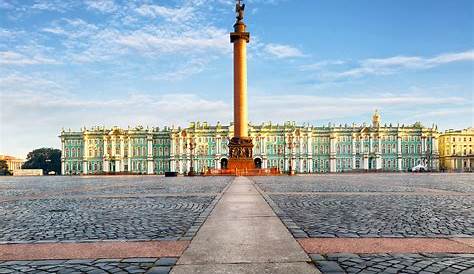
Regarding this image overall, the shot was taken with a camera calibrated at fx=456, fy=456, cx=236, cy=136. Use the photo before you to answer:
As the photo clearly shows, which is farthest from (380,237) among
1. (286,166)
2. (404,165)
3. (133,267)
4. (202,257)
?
(404,165)

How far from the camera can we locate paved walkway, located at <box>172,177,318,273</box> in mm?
5262

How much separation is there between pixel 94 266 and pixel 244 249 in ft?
6.46

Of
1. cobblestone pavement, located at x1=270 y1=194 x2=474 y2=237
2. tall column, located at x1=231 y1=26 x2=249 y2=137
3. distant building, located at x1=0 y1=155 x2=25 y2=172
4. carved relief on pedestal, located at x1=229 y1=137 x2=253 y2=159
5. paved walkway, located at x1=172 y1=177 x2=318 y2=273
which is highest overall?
tall column, located at x1=231 y1=26 x2=249 y2=137

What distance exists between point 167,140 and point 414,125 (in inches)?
2772

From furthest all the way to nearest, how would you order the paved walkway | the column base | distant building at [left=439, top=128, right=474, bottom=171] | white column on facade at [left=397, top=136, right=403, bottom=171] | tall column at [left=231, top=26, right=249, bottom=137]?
1. distant building at [left=439, top=128, right=474, bottom=171]
2. white column on facade at [left=397, top=136, right=403, bottom=171]
3. the column base
4. tall column at [left=231, top=26, right=249, bottom=137]
5. the paved walkway

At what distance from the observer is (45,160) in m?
149

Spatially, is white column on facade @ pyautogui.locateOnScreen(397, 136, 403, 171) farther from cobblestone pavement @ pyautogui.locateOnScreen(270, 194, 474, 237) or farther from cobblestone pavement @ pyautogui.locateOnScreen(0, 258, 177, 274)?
cobblestone pavement @ pyautogui.locateOnScreen(0, 258, 177, 274)

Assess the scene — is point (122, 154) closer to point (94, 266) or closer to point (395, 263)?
point (94, 266)

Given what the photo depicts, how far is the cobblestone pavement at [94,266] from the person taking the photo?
17.6 feet

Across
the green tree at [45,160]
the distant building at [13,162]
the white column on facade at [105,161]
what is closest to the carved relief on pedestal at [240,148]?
the white column on facade at [105,161]

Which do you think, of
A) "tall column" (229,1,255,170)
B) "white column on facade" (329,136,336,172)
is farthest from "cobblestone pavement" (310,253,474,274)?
"white column on facade" (329,136,336,172)

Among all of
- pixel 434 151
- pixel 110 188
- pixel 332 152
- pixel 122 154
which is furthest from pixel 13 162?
pixel 110 188

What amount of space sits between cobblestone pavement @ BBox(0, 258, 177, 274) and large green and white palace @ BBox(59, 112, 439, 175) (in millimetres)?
119381

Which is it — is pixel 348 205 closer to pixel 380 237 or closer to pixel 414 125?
pixel 380 237
